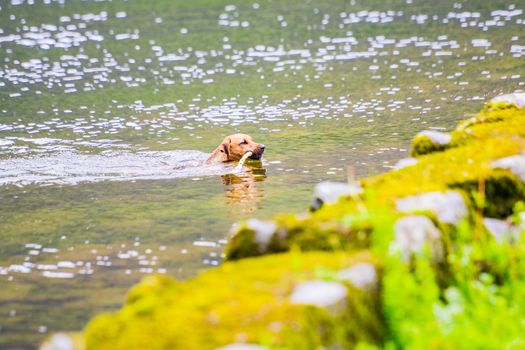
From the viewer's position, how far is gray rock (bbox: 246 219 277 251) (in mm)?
6363

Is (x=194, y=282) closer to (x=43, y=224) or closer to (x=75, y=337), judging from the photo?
(x=75, y=337)

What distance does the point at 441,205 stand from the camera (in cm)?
693

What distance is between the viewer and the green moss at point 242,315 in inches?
189

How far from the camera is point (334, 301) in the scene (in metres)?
5.07

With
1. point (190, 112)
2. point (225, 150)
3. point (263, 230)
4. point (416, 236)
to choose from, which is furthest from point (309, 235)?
point (190, 112)

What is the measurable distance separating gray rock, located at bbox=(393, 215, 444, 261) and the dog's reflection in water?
538 centimetres

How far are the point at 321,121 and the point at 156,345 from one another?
14.1 metres

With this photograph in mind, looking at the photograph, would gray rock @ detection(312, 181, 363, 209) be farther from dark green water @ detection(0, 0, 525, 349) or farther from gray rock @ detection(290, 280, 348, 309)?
dark green water @ detection(0, 0, 525, 349)

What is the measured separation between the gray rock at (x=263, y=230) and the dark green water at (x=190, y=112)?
2.03 metres

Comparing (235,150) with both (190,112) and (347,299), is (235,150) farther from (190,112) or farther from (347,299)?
(347,299)

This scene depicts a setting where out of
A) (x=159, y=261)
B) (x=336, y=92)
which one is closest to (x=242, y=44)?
(x=336, y=92)

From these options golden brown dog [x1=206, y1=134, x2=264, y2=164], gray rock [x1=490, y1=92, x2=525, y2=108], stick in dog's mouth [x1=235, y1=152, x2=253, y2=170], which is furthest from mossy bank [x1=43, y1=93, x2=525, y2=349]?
golden brown dog [x1=206, y1=134, x2=264, y2=164]

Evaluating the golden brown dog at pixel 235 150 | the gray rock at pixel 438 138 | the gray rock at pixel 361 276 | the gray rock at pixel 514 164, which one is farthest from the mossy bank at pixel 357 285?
the golden brown dog at pixel 235 150

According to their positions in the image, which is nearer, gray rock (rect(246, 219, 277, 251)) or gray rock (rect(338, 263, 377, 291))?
gray rock (rect(338, 263, 377, 291))
